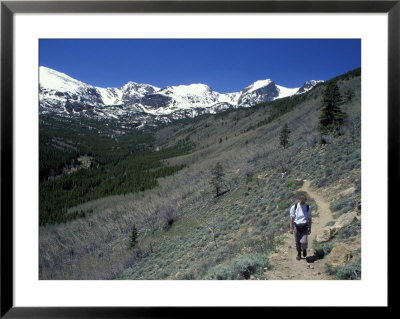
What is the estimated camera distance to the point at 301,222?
3684 mm

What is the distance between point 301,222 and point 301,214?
4.6 inches

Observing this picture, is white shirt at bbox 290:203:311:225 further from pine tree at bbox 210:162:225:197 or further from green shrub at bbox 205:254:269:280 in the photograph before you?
pine tree at bbox 210:162:225:197

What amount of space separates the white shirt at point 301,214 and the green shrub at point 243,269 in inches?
31.2

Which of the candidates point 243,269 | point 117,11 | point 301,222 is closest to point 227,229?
point 243,269

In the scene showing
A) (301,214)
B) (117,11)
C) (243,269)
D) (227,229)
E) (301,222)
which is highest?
(117,11)

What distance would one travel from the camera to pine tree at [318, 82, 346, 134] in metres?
10.1

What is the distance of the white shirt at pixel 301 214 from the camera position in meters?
3.63

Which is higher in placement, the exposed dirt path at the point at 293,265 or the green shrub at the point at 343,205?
the green shrub at the point at 343,205

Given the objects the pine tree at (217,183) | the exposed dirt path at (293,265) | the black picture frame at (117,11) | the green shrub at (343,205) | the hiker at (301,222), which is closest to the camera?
the black picture frame at (117,11)

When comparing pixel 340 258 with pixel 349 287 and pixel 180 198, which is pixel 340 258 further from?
pixel 180 198

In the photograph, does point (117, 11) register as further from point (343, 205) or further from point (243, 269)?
point (343, 205)

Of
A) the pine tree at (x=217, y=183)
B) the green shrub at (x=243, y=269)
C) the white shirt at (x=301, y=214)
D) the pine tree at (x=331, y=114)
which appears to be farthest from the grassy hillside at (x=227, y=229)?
the white shirt at (x=301, y=214)

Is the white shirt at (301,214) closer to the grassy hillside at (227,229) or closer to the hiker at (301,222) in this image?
the hiker at (301,222)

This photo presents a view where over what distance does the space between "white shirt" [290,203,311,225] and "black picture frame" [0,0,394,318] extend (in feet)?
3.11
